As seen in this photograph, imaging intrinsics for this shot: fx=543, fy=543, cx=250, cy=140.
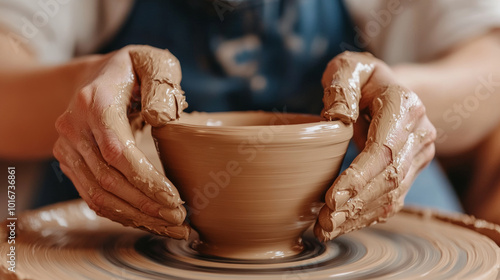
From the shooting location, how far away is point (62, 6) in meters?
1.61

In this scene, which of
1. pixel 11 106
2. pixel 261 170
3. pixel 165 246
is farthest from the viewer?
pixel 11 106

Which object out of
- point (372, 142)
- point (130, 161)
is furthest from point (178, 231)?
point (372, 142)

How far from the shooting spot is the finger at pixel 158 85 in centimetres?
89

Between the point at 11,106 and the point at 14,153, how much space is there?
0.18 metres

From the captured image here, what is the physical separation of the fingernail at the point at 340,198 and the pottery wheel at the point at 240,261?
0.33 feet

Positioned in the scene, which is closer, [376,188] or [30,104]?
[376,188]

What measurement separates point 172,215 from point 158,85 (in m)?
0.23

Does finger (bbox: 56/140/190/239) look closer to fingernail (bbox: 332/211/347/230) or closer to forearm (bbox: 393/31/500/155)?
fingernail (bbox: 332/211/347/230)

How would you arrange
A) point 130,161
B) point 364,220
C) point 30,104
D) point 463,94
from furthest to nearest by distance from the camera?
point 463,94 → point 30,104 → point 364,220 → point 130,161

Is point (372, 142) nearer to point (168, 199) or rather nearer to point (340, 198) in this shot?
point (340, 198)

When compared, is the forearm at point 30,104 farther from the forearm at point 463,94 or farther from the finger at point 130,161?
the forearm at point 463,94

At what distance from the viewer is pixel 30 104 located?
1514mm

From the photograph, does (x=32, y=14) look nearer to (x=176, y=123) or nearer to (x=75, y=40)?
(x=75, y=40)

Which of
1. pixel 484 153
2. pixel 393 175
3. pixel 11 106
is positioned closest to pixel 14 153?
pixel 11 106
